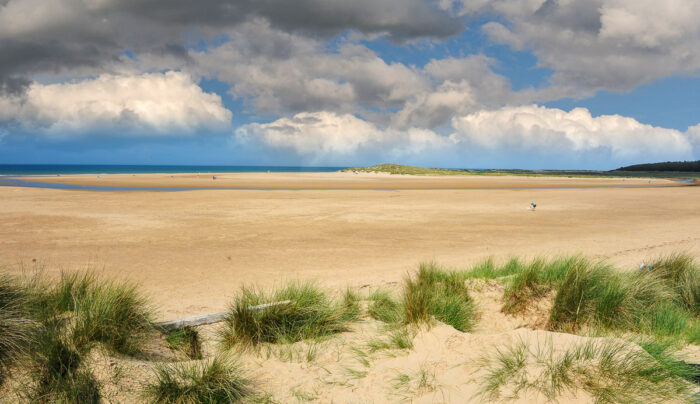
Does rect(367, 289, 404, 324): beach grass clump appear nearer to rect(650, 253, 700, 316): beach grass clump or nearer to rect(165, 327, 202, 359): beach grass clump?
rect(165, 327, 202, 359): beach grass clump

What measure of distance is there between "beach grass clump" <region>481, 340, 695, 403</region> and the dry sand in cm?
15

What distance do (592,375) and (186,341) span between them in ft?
14.8

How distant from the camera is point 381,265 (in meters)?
10.2

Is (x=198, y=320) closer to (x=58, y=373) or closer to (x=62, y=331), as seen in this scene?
(x=62, y=331)

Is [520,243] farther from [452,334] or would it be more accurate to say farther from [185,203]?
[185,203]

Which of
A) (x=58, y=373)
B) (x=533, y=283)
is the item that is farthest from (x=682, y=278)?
(x=58, y=373)

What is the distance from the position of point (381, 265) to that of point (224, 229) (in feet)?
25.2

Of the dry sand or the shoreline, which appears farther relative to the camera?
the shoreline

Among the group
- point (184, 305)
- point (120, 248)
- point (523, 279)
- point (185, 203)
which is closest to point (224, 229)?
point (120, 248)

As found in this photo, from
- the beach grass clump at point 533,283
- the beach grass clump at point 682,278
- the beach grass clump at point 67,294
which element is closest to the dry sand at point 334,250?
the beach grass clump at point 533,283

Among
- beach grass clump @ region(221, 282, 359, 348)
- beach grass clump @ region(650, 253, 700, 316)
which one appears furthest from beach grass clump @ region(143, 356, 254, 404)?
beach grass clump @ region(650, 253, 700, 316)

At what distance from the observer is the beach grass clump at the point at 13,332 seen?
3.57 metres

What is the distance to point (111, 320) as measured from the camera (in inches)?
166

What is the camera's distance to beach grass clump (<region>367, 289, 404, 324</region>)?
5571 millimetres
